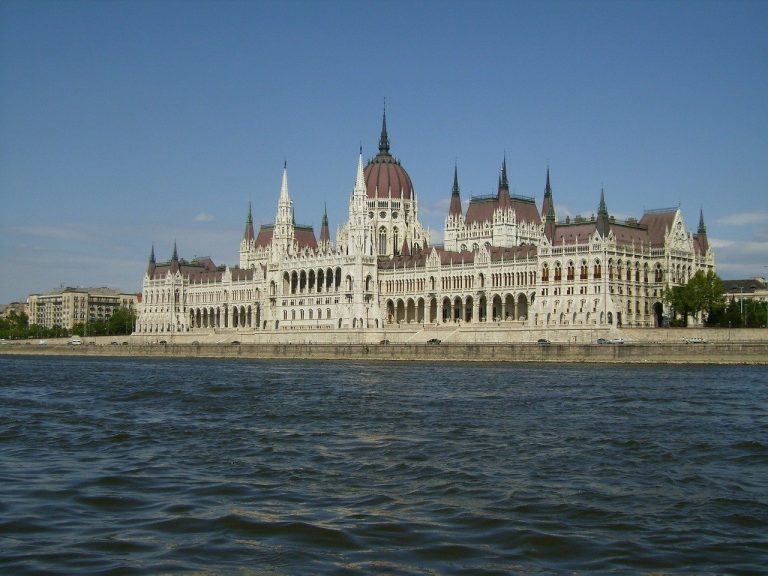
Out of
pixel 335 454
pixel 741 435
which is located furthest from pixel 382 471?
pixel 741 435

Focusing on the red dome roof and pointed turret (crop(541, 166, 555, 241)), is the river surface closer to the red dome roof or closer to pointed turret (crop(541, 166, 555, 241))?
pointed turret (crop(541, 166, 555, 241))

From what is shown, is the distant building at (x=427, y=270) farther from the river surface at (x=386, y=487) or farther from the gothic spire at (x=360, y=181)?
the river surface at (x=386, y=487)

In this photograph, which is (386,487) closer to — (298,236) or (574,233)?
Answer: (574,233)

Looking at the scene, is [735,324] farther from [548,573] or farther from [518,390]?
[548,573]

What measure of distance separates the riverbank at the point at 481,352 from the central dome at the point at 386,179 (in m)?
42.9

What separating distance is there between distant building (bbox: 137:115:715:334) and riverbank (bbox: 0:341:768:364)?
18200 millimetres

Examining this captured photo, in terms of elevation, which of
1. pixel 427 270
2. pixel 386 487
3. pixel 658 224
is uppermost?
pixel 658 224

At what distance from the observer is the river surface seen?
48.9ft

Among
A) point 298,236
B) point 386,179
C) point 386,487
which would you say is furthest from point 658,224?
point 386,487

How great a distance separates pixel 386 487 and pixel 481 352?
214ft

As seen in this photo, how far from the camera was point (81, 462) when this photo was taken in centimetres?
2359

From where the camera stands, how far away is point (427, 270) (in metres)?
127

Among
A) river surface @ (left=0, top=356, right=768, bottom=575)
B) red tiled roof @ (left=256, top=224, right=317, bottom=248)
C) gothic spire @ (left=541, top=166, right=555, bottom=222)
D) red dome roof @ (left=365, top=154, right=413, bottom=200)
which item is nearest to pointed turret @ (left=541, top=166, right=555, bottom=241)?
gothic spire @ (left=541, top=166, right=555, bottom=222)

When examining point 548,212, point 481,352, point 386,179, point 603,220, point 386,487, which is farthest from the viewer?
point 386,179
